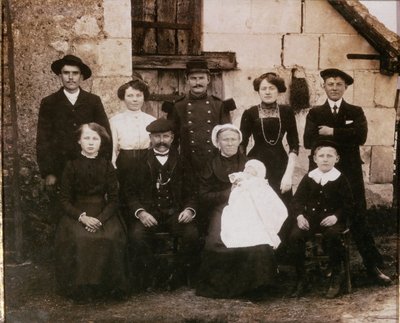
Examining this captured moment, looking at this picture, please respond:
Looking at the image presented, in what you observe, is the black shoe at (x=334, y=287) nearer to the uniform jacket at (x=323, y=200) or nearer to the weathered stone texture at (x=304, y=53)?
the uniform jacket at (x=323, y=200)

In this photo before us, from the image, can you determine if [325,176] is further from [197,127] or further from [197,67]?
[197,67]

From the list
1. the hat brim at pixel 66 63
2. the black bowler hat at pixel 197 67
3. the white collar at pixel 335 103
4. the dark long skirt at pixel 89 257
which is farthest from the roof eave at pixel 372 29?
the dark long skirt at pixel 89 257

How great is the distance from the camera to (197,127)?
4.23 metres

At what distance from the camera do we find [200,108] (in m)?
4.24

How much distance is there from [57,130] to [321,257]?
6.94 ft

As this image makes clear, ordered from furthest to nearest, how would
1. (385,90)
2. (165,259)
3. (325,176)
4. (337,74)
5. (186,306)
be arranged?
(385,90) < (337,74) < (325,176) < (165,259) < (186,306)

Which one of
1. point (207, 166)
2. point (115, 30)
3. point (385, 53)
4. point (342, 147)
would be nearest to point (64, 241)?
point (207, 166)

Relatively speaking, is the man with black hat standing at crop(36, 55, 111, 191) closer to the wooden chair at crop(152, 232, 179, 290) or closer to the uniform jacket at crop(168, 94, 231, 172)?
the uniform jacket at crop(168, 94, 231, 172)

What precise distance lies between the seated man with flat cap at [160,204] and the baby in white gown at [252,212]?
266 millimetres

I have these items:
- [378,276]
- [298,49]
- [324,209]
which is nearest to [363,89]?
[298,49]

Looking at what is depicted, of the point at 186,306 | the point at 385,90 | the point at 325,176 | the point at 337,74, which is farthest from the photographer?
the point at 385,90

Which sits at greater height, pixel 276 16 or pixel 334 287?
pixel 276 16

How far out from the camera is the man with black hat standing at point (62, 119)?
4113 millimetres

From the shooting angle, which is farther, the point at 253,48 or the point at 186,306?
the point at 253,48
